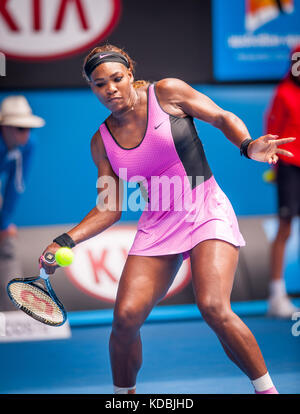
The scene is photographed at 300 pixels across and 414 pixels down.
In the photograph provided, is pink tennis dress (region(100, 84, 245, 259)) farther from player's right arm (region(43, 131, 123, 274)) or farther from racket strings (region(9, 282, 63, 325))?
racket strings (region(9, 282, 63, 325))

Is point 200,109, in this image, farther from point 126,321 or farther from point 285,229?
point 285,229

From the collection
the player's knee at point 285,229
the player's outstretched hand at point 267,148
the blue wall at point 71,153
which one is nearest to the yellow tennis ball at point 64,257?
the player's outstretched hand at point 267,148

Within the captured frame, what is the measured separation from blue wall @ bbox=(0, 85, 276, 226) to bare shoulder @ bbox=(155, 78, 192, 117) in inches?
136

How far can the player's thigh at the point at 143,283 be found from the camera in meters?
3.15

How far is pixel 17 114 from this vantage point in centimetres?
593

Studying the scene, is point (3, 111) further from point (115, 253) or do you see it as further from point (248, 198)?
point (248, 198)

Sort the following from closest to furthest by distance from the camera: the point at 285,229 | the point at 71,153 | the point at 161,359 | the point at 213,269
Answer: the point at 213,269 < the point at 161,359 < the point at 285,229 < the point at 71,153

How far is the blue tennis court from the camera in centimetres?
405

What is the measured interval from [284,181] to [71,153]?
2.05 metres

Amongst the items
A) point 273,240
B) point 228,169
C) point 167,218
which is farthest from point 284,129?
point 167,218

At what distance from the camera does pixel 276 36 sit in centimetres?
688

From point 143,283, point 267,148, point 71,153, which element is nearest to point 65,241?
point 143,283

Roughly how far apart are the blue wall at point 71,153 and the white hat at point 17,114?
1.97ft

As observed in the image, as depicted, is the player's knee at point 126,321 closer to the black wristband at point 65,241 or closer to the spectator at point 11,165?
the black wristband at point 65,241
